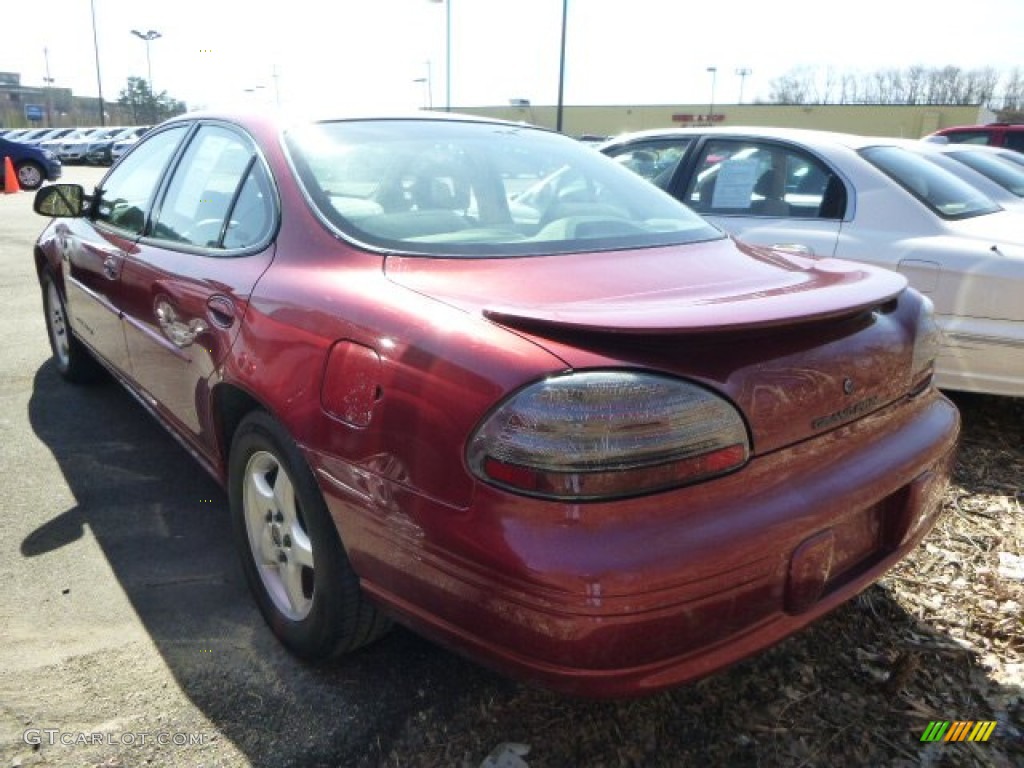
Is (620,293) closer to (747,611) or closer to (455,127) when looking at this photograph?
(747,611)

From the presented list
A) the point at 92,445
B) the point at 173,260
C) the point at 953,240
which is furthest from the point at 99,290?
the point at 953,240

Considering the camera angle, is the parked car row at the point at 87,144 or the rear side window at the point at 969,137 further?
the parked car row at the point at 87,144

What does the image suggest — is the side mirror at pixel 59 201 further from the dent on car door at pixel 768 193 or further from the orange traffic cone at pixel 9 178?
the orange traffic cone at pixel 9 178

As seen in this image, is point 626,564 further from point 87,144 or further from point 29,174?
point 87,144

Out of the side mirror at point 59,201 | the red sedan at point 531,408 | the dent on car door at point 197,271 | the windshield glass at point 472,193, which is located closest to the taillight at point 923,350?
the red sedan at point 531,408

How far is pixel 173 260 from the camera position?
2.86 m

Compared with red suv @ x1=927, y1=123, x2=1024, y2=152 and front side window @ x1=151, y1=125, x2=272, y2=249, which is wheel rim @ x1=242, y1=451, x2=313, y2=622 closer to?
front side window @ x1=151, y1=125, x2=272, y2=249

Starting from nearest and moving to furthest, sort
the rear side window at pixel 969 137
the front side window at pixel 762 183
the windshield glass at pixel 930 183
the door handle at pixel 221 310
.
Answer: the door handle at pixel 221 310 < the windshield glass at pixel 930 183 < the front side window at pixel 762 183 < the rear side window at pixel 969 137

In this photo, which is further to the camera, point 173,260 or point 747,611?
point 173,260

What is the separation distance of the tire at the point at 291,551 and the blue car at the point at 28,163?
21.2m

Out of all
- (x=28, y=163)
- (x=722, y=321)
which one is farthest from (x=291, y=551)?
(x=28, y=163)

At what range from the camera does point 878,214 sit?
428 centimetres

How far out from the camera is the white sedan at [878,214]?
3.83 metres

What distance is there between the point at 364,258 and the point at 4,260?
9092mm
